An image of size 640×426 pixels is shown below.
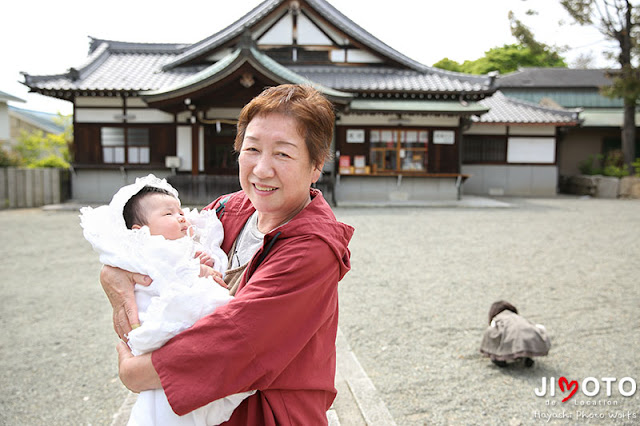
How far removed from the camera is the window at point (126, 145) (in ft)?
46.7

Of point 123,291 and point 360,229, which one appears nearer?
point 123,291

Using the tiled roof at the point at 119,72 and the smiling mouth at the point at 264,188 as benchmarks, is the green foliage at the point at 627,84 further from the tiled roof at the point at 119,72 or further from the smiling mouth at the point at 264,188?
the smiling mouth at the point at 264,188

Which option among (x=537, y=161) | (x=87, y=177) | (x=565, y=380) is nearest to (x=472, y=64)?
(x=537, y=161)

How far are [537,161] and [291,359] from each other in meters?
18.0

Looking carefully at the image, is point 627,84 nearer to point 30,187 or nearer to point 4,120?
point 30,187

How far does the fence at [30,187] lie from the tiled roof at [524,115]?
12925 millimetres

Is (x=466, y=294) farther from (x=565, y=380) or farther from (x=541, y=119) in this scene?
(x=541, y=119)

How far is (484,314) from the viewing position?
4.43 meters

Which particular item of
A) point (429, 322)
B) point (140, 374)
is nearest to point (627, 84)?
point (429, 322)

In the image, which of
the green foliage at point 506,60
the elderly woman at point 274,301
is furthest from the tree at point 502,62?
the elderly woman at point 274,301

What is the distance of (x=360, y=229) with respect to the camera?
9.12 metres

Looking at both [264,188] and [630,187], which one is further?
[630,187]

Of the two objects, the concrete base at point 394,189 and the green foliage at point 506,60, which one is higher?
the green foliage at point 506,60

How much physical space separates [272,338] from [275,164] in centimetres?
49
